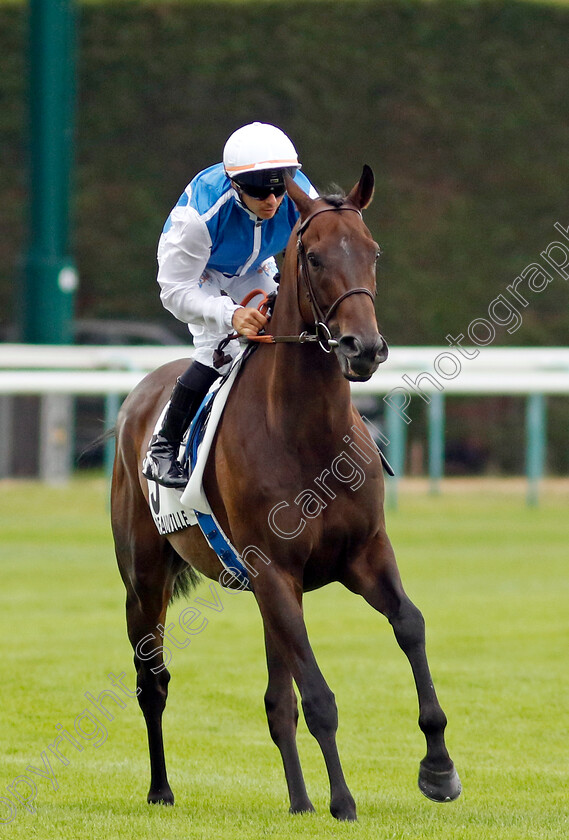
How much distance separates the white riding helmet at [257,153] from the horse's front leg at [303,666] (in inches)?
51.4

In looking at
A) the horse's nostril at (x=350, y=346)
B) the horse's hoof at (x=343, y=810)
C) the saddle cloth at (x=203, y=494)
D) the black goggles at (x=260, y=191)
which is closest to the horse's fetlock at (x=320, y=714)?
the horse's hoof at (x=343, y=810)

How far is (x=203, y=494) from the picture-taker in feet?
16.2

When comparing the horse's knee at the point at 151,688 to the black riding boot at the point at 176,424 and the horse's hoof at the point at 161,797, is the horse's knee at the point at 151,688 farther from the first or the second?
the black riding boot at the point at 176,424

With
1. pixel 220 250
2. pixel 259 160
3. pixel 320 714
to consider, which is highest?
pixel 259 160

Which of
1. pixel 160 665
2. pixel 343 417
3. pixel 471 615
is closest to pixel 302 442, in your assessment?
pixel 343 417

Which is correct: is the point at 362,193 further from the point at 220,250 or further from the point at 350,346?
the point at 220,250

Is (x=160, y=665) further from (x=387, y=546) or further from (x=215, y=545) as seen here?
(x=387, y=546)

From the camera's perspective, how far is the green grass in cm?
465

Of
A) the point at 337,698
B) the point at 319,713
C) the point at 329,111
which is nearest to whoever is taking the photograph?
the point at 319,713

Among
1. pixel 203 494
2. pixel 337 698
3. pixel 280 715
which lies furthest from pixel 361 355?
pixel 337 698

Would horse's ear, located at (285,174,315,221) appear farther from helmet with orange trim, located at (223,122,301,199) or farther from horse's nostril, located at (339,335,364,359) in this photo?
horse's nostril, located at (339,335,364,359)

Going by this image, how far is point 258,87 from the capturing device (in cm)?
1722

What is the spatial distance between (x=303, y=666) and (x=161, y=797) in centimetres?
101

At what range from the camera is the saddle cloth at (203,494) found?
488 cm
